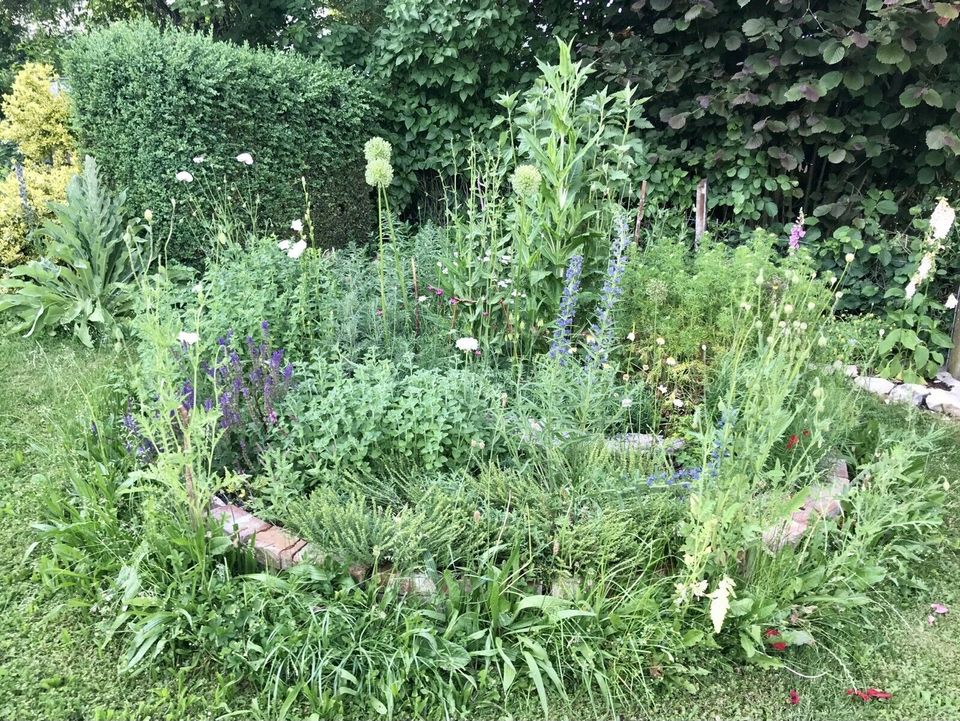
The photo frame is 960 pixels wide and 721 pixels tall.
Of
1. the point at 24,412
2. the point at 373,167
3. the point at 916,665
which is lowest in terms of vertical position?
the point at 916,665

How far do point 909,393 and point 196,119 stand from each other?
499 centimetres

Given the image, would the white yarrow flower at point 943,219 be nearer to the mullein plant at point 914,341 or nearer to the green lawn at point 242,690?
the mullein plant at point 914,341

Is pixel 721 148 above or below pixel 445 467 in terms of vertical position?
above

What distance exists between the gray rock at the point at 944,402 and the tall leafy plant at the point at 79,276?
4940 millimetres

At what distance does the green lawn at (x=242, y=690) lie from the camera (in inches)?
77.5

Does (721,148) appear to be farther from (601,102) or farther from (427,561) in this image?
(427,561)

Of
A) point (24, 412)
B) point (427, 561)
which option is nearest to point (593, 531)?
point (427, 561)

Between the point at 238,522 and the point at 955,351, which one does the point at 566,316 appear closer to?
the point at 238,522

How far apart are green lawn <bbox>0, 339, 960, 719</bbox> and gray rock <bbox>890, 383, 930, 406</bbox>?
1592 millimetres

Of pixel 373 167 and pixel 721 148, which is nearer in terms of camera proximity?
pixel 373 167

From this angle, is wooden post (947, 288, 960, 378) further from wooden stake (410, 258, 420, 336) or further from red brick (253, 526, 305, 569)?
red brick (253, 526, 305, 569)

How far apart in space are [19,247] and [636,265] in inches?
178

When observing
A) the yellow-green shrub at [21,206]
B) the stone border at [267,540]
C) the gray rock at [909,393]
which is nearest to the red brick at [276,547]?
the stone border at [267,540]

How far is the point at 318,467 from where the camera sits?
8.14 ft
